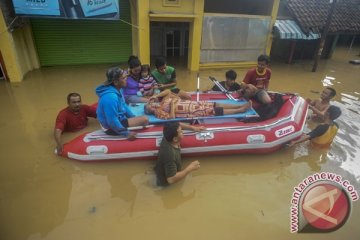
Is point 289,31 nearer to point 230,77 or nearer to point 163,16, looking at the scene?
point 163,16

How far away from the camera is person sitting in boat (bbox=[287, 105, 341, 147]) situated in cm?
Result: 455

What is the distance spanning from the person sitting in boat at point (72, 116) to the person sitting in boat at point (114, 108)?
Result: 82 cm

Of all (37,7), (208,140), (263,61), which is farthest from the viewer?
(37,7)

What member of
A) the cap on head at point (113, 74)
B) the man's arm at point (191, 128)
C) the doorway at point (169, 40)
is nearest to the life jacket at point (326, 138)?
the man's arm at point (191, 128)

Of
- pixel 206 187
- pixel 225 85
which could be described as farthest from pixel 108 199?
pixel 225 85

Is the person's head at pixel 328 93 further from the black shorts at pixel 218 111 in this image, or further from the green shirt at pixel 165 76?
the green shirt at pixel 165 76

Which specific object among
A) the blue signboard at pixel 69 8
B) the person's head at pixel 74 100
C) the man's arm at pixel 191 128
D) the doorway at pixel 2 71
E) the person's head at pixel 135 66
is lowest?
the doorway at pixel 2 71

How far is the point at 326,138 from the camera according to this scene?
15.3 feet

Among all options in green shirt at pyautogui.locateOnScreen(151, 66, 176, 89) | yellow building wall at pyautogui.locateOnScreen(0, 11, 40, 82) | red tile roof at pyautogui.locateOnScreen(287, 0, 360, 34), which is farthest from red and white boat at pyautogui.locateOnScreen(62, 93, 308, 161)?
red tile roof at pyautogui.locateOnScreen(287, 0, 360, 34)

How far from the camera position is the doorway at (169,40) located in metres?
11.3

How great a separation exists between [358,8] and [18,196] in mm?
17101

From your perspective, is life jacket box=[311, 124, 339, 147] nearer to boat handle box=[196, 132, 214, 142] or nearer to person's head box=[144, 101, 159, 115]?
boat handle box=[196, 132, 214, 142]

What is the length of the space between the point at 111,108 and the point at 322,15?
1157 centimetres

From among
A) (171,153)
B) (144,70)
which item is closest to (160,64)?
(144,70)
